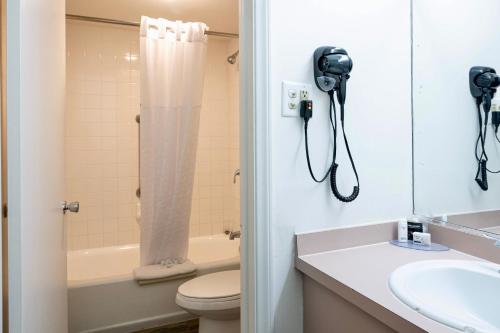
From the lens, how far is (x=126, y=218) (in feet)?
9.02

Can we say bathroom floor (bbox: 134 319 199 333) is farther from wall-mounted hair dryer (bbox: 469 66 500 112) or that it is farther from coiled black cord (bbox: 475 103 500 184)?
wall-mounted hair dryer (bbox: 469 66 500 112)

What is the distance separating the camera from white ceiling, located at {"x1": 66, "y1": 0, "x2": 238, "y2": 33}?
2.22 meters

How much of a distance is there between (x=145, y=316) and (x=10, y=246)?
60.5 inches

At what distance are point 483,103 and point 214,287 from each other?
1.52 meters

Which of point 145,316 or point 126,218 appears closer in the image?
point 145,316

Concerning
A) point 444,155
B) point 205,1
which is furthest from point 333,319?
point 205,1

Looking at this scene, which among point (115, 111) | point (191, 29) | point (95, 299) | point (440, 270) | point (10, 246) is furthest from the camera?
point (115, 111)

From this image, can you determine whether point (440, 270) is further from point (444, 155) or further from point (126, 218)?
point (126, 218)

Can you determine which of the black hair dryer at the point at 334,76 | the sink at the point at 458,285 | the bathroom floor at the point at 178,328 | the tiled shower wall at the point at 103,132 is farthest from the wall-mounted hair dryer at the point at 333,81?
the tiled shower wall at the point at 103,132

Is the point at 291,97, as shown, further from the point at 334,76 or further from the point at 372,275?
the point at 372,275

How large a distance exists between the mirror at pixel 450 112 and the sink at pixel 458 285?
253 mm

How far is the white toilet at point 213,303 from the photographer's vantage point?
1.59 m

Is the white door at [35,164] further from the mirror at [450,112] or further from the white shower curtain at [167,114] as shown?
the mirror at [450,112]

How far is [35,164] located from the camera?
89 centimetres
